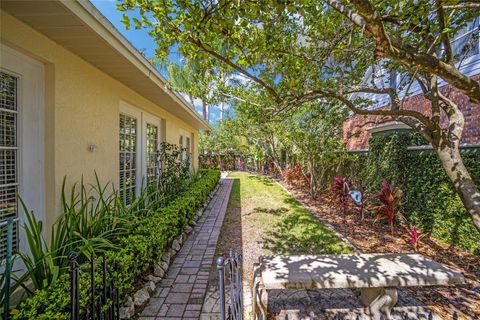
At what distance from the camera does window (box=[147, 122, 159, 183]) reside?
6453 mm

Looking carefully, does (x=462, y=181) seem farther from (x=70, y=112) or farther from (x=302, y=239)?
(x=70, y=112)

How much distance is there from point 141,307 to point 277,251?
105 inches

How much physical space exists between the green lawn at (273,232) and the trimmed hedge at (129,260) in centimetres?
126

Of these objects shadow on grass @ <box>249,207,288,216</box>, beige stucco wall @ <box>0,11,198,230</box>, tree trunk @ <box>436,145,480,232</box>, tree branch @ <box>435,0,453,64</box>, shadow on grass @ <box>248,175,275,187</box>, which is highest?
tree branch @ <box>435,0,453,64</box>

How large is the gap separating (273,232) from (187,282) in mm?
2773

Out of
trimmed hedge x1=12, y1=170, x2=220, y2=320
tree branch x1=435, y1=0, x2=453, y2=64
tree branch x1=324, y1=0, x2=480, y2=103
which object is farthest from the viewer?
tree branch x1=435, y1=0, x2=453, y2=64

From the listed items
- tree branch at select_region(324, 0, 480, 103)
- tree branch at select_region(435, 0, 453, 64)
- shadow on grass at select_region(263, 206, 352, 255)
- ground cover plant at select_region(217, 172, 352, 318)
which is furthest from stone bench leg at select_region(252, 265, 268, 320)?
tree branch at select_region(435, 0, 453, 64)

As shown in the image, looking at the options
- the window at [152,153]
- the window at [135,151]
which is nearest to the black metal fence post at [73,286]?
the window at [135,151]

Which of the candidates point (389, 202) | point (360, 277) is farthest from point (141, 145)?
point (389, 202)

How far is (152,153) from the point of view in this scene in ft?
22.0

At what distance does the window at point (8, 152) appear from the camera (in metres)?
2.49

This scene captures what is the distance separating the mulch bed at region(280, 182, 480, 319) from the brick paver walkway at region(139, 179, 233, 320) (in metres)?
3.07

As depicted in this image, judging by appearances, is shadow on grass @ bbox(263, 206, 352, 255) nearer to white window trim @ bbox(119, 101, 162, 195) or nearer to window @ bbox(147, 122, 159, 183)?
white window trim @ bbox(119, 101, 162, 195)

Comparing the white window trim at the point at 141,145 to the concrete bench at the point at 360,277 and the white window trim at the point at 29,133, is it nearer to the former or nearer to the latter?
the white window trim at the point at 29,133
